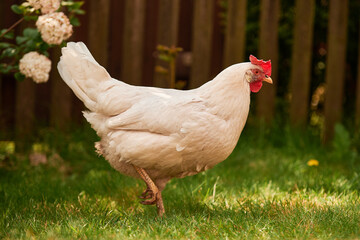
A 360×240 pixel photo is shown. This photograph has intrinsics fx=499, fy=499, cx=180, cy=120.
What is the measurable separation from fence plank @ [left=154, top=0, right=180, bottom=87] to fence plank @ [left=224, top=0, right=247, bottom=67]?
59cm

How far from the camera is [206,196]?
11.9 feet

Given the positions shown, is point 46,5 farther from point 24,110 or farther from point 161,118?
point 24,110

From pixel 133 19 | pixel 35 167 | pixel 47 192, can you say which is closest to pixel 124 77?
pixel 133 19

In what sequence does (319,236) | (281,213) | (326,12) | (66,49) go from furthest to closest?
(326,12), (66,49), (281,213), (319,236)

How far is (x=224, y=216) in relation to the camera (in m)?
3.12

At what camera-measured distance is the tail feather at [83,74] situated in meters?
3.33

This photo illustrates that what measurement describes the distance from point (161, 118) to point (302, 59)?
2.83 m

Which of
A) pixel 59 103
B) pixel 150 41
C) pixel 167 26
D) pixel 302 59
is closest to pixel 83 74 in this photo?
pixel 59 103

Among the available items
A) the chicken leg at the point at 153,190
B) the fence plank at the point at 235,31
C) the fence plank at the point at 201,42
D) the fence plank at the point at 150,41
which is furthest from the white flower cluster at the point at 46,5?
the fence plank at the point at 150,41

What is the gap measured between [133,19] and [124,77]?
24.9 inches

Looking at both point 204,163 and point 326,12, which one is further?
point 326,12

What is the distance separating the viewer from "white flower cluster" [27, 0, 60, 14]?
3.42m

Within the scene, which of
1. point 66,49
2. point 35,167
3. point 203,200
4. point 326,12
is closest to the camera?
point 66,49

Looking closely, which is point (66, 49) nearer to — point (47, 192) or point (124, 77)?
point (47, 192)
